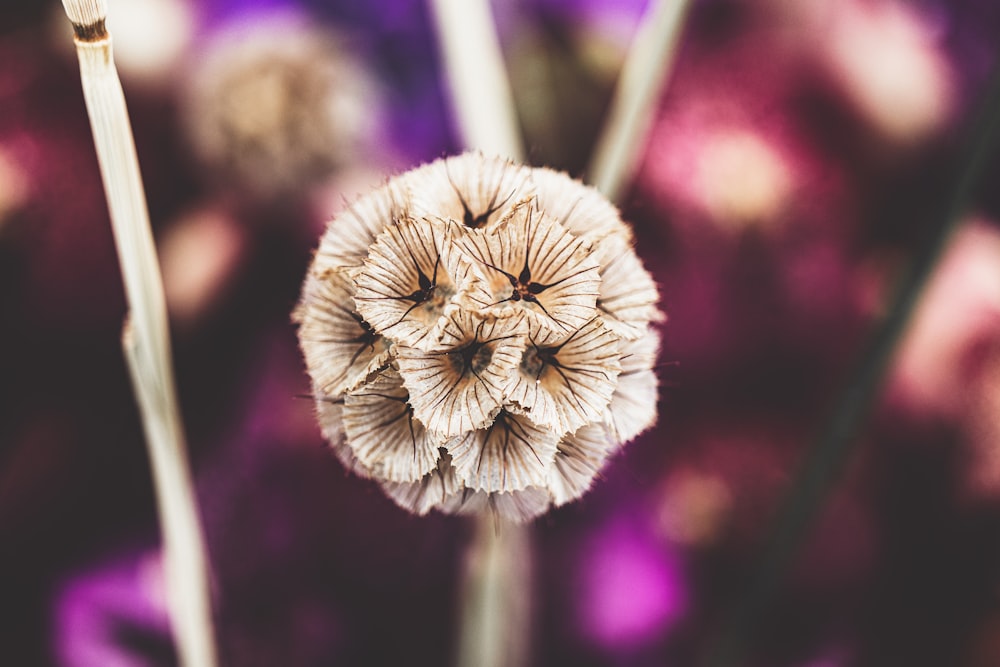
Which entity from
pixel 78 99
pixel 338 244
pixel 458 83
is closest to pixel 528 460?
pixel 338 244

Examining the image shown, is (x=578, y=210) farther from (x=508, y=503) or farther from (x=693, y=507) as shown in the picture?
(x=693, y=507)

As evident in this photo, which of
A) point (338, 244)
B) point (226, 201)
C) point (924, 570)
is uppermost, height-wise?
point (226, 201)

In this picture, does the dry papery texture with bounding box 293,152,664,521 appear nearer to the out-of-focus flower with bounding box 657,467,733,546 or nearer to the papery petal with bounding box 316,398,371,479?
the papery petal with bounding box 316,398,371,479

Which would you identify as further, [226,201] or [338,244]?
[226,201]

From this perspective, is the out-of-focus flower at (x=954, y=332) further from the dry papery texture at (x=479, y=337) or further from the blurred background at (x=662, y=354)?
the dry papery texture at (x=479, y=337)

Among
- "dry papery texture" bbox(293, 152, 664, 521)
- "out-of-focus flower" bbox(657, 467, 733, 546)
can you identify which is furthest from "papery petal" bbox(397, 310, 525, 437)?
"out-of-focus flower" bbox(657, 467, 733, 546)

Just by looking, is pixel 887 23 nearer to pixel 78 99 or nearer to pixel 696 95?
pixel 696 95

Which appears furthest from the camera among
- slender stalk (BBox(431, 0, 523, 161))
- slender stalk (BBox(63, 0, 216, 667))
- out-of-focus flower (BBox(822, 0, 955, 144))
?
out-of-focus flower (BBox(822, 0, 955, 144))
